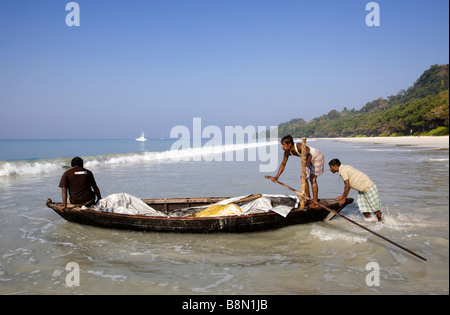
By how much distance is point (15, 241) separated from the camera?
20.0 feet

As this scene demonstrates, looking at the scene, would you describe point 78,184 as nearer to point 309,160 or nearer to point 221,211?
point 221,211

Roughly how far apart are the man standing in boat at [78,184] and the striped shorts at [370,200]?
5.85 metres

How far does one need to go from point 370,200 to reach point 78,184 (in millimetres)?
6362

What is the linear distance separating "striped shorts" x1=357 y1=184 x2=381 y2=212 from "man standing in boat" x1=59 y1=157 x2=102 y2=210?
19.2 ft

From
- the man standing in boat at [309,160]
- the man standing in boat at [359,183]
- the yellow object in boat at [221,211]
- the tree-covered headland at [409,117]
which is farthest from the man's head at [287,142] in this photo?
the tree-covered headland at [409,117]

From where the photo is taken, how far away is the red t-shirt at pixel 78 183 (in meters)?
6.72

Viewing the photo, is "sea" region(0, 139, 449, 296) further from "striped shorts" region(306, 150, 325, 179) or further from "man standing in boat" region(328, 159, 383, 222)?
"striped shorts" region(306, 150, 325, 179)

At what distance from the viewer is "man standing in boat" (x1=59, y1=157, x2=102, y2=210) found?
6711mm

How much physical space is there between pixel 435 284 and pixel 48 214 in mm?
8678

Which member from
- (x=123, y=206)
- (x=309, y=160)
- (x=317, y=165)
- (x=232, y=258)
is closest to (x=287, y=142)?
(x=309, y=160)

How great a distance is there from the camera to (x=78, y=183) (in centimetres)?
686

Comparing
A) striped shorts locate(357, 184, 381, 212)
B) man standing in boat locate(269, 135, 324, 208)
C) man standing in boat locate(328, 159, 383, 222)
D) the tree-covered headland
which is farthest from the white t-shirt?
the tree-covered headland

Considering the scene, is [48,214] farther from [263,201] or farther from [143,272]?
[263,201]
